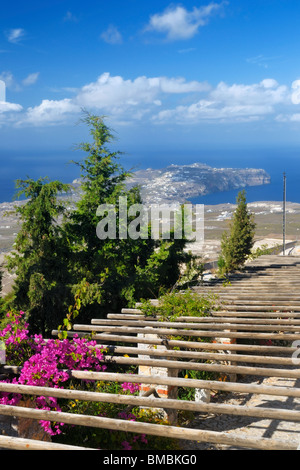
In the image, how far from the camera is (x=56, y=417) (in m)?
3.78

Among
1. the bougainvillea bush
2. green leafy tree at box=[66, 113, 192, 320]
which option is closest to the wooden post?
the bougainvillea bush

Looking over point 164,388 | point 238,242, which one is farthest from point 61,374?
point 238,242

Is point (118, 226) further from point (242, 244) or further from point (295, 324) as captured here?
point (242, 244)

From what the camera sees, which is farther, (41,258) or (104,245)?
A: (104,245)

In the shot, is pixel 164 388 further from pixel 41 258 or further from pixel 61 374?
pixel 41 258

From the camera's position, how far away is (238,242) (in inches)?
1297

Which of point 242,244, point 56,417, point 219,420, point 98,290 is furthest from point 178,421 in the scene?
point 242,244

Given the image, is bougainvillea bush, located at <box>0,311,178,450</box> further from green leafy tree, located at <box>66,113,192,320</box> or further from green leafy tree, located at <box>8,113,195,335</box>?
green leafy tree, located at <box>66,113,192,320</box>

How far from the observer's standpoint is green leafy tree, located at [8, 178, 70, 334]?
646 inches

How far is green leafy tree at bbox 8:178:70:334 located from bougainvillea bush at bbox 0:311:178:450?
10.5 metres

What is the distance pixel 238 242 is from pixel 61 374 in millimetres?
29517
